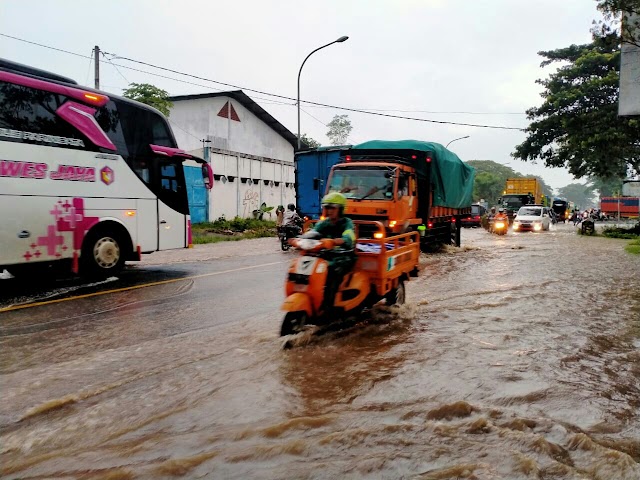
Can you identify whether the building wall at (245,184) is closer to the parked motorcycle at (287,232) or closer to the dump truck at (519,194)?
the parked motorcycle at (287,232)

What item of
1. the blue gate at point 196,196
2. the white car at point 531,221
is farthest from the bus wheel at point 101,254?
the white car at point 531,221

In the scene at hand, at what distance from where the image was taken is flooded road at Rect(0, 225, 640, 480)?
2.98 metres

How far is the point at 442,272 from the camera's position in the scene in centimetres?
1165

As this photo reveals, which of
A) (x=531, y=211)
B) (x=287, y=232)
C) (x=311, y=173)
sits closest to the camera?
(x=287, y=232)

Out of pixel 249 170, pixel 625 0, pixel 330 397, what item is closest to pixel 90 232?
pixel 330 397

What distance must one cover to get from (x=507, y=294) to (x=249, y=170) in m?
22.0

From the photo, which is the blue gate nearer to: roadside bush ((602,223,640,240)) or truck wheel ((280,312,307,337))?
truck wheel ((280,312,307,337))

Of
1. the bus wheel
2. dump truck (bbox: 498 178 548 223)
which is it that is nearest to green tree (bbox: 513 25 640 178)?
dump truck (bbox: 498 178 548 223)

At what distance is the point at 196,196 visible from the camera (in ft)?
81.8

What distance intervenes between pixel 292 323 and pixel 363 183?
7497 mm

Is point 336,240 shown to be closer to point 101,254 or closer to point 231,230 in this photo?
point 101,254

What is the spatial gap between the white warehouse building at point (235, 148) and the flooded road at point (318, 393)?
63.4ft

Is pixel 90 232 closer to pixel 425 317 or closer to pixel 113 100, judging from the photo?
pixel 113 100

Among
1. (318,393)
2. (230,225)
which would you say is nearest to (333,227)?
(318,393)
